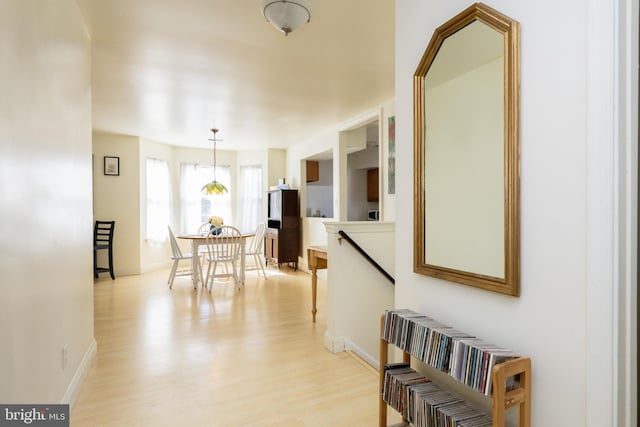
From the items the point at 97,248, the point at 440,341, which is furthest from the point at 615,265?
the point at 97,248

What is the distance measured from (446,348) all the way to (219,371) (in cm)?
181

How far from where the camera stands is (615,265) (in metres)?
0.91

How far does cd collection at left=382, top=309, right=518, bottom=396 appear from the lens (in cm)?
110

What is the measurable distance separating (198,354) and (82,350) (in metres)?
0.80

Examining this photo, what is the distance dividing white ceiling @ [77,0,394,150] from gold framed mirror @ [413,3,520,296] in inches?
39.8

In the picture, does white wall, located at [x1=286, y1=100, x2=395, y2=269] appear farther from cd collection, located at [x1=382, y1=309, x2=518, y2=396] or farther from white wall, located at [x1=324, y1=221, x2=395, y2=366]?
cd collection, located at [x1=382, y1=309, x2=518, y2=396]

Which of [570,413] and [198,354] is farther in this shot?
[198,354]

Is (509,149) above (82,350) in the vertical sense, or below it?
above

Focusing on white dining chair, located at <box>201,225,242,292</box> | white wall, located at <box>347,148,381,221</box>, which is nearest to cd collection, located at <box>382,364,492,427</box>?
white dining chair, located at <box>201,225,242,292</box>

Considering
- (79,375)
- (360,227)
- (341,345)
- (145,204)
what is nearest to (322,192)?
(145,204)

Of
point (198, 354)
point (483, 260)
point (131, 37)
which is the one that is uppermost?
point (131, 37)

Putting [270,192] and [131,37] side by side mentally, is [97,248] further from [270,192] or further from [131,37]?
[131,37]

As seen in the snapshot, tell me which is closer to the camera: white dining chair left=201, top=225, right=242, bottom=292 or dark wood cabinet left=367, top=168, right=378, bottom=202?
white dining chair left=201, top=225, right=242, bottom=292

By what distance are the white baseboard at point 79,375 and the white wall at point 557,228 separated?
2.29m
